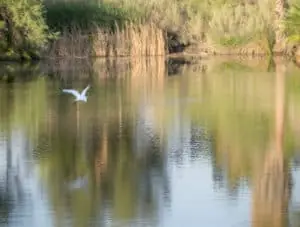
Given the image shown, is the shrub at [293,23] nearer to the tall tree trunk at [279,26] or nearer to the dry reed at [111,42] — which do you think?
the tall tree trunk at [279,26]

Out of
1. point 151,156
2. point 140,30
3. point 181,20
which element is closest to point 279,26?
point 181,20

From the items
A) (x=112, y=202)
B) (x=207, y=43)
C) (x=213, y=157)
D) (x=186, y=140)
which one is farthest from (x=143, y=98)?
(x=207, y=43)

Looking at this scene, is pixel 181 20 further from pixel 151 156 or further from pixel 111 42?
pixel 151 156

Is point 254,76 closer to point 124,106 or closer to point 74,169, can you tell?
point 124,106

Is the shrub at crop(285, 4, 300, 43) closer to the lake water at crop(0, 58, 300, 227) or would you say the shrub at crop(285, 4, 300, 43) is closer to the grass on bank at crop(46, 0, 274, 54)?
the grass on bank at crop(46, 0, 274, 54)

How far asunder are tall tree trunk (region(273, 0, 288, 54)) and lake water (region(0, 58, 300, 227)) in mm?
18198

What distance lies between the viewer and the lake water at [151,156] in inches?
388

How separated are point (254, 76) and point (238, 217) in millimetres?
20995

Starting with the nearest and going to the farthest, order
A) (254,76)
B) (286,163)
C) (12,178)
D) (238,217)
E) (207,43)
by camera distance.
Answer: (238,217)
(12,178)
(286,163)
(254,76)
(207,43)

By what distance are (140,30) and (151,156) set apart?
96.2 ft

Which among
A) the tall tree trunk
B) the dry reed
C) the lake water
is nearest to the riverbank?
the dry reed

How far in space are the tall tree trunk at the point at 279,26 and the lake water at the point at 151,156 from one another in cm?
1820

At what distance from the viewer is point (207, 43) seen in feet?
151

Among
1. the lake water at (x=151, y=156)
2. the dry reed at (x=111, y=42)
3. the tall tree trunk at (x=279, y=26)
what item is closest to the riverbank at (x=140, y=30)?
the dry reed at (x=111, y=42)
